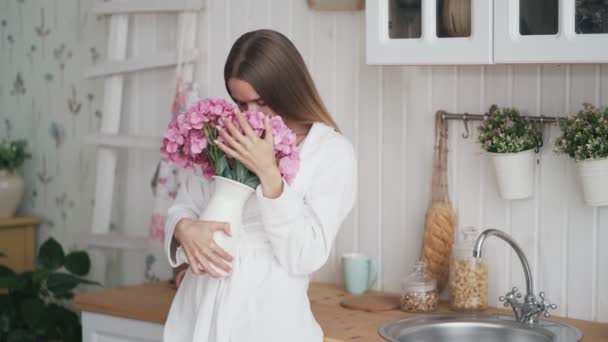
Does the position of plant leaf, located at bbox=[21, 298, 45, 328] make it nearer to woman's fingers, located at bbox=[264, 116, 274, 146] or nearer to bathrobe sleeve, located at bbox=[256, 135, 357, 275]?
bathrobe sleeve, located at bbox=[256, 135, 357, 275]

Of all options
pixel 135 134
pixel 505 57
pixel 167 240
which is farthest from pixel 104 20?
pixel 505 57

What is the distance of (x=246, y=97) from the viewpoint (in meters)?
2.14

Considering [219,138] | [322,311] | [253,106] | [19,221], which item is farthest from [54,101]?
[219,138]

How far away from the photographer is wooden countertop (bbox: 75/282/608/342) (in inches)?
92.3

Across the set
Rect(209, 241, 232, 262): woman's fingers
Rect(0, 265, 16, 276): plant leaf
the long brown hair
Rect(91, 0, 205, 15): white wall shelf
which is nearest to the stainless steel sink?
Rect(209, 241, 232, 262): woman's fingers

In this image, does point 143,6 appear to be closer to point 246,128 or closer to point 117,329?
point 117,329

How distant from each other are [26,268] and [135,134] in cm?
75

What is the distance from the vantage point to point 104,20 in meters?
3.48

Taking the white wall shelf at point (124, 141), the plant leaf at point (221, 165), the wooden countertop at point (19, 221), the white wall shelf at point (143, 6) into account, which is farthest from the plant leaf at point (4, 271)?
the plant leaf at point (221, 165)

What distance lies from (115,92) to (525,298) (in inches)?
63.6

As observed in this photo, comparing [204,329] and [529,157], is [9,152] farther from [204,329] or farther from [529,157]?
[529,157]

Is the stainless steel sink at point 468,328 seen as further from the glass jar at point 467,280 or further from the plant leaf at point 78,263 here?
the plant leaf at point 78,263

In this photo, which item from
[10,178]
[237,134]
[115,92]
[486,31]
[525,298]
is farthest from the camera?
[10,178]

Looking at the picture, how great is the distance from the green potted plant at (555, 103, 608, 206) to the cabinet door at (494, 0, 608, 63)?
9.1 inches
